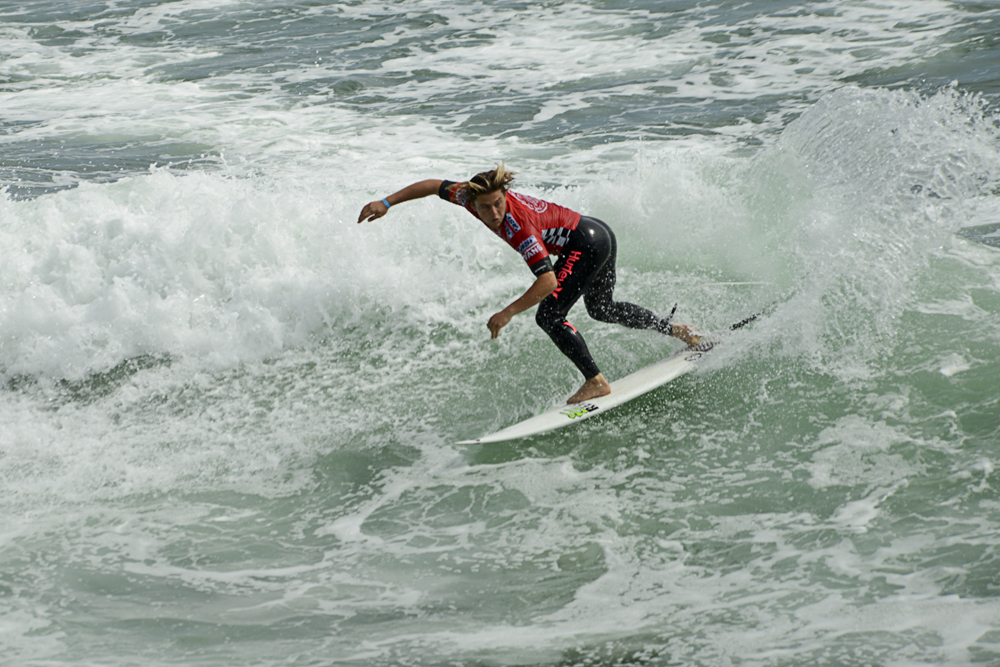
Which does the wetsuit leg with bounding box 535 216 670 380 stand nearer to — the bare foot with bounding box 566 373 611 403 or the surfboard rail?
the bare foot with bounding box 566 373 611 403

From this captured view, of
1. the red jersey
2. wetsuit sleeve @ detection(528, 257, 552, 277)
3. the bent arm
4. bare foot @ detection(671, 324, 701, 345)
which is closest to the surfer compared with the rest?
the red jersey

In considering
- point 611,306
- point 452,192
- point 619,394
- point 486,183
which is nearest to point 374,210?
point 452,192

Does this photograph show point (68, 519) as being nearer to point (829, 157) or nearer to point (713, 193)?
point (713, 193)

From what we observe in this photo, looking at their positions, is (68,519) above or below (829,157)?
below

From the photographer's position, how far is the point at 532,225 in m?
5.00

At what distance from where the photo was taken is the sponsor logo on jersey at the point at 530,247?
486cm

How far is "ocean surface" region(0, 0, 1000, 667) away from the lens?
3781mm

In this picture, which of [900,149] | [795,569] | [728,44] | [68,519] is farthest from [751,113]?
[68,519]

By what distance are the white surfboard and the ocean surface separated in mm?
95

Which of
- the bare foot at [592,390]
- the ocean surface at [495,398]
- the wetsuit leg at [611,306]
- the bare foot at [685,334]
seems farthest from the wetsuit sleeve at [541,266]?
the bare foot at [685,334]

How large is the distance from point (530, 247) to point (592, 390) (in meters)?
1.07

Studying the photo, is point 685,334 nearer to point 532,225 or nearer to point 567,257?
point 567,257

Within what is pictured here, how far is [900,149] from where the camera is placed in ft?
23.8

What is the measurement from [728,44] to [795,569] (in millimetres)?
11525
